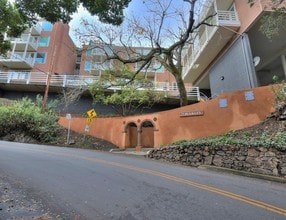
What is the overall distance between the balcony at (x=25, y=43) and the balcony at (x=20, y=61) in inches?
31.7

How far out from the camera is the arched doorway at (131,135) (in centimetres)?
1948

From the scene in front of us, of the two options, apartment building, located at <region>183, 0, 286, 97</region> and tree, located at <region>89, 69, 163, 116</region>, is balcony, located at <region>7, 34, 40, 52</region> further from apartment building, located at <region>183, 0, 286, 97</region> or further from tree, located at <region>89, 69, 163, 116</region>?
apartment building, located at <region>183, 0, 286, 97</region>

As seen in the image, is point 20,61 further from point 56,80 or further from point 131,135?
point 131,135

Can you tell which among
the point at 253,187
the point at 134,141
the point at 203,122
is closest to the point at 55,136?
the point at 134,141

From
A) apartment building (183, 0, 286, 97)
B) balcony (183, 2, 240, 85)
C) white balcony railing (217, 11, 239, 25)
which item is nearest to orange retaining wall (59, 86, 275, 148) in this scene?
apartment building (183, 0, 286, 97)

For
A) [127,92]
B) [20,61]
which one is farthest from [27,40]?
[127,92]

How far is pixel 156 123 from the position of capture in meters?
16.9

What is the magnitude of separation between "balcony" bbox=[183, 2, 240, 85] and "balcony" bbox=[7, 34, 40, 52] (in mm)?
22125

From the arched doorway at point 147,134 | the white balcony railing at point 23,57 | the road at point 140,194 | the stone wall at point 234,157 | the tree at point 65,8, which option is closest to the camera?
the road at point 140,194

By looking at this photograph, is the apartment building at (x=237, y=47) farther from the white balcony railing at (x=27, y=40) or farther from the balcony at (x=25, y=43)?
the white balcony railing at (x=27, y=40)

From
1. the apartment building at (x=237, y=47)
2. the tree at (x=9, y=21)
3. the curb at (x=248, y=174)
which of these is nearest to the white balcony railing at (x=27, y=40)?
the apartment building at (x=237, y=47)

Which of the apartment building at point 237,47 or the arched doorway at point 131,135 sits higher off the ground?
the apartment building at point 237,47

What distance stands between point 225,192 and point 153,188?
1.71 metres

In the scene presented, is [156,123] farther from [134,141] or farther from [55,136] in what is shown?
[55,136]
